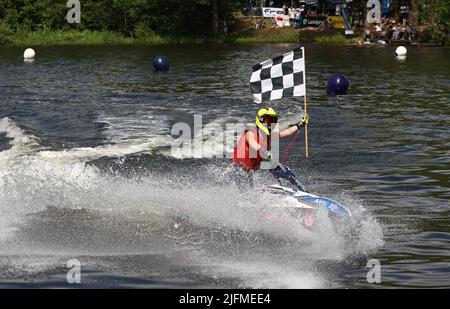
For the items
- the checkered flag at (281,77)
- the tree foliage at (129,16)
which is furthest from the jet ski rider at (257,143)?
the tree foliage at (129,16)

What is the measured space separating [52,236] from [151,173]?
4953 millimetres

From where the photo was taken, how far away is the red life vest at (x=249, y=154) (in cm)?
1279

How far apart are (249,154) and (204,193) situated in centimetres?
159

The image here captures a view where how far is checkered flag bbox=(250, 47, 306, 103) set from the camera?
14.3 m

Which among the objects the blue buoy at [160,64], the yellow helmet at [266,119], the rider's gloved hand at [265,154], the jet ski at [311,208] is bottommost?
the jet ski at [311,208]

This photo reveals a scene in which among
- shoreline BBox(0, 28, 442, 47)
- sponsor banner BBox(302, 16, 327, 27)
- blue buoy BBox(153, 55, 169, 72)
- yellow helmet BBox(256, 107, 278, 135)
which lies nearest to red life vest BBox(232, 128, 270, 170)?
yellow helmet BBox(256, 107, 278, 135)

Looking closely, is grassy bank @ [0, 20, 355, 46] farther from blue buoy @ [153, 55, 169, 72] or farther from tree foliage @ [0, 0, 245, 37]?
blue buoy @ [153, 55, 169, 72]

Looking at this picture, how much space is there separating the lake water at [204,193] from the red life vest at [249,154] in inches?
14.8

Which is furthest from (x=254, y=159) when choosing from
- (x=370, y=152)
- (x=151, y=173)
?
(x=370, y=152)

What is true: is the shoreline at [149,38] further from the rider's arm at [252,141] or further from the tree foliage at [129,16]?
the rider's arm at [252,141]

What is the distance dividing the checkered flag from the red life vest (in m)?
1.82

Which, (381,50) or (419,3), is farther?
(419,3)
